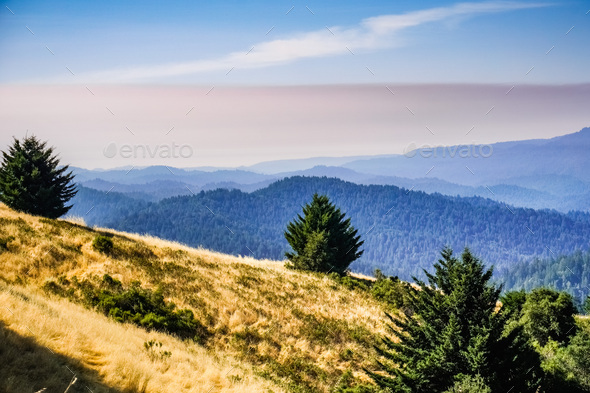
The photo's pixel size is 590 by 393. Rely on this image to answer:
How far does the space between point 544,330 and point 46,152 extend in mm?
41587

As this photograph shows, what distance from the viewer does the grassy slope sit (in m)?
9.52

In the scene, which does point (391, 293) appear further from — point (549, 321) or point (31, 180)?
point (31, 180)

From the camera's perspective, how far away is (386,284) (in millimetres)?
31484

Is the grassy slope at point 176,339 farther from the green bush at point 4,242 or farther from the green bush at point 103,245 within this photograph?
the green bush at point 103,245

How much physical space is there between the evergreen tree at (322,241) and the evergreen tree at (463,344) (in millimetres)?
23035

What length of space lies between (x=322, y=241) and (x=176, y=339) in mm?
22523

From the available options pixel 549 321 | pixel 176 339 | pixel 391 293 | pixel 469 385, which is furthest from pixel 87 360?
pixel 549 321

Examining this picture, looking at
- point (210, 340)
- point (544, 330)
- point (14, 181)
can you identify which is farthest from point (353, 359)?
point (14, 181)

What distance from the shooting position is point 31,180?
30203 millimetres

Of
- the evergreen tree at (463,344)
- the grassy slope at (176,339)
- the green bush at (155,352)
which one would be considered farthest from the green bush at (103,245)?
the evergreen tree at (463,344)

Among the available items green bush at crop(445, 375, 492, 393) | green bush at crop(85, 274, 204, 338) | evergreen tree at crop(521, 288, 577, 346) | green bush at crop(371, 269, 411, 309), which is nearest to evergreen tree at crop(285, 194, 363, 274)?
green bush at crop(371, 269, 411, 309)

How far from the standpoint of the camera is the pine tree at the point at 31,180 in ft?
97.7

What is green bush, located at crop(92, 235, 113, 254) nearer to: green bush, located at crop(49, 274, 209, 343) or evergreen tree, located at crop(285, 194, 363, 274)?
green bush, located at crop(49, 274, 209, 343)

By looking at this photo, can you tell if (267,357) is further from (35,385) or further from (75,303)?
(35,385)
